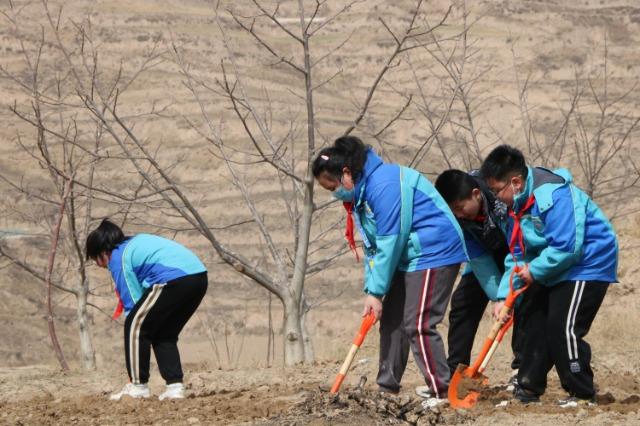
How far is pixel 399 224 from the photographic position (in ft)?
20.7

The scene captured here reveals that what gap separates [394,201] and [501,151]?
0.62 m

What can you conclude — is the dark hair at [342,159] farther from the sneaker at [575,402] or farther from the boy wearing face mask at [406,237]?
the sneaker at [575,402]

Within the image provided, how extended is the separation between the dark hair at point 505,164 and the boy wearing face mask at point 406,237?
1.28ft

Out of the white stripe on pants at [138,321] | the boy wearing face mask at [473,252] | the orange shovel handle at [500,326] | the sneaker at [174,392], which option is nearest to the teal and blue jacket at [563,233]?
the orange shovel handle at [500,326]

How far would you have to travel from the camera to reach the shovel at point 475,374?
6492 millimetres

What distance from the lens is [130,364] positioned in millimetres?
7570

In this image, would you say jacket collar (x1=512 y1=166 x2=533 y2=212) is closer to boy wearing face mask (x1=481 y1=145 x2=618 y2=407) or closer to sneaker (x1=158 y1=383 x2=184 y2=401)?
boy wearing face mask (x1=481 y1=145 x2=618 y2=407)

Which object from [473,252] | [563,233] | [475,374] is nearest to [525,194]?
[563,233]

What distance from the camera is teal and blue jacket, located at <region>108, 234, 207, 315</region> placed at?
748 cm

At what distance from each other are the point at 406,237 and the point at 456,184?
484 mm

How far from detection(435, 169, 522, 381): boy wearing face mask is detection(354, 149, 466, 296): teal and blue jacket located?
19cm

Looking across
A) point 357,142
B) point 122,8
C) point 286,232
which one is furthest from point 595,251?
point 122,8

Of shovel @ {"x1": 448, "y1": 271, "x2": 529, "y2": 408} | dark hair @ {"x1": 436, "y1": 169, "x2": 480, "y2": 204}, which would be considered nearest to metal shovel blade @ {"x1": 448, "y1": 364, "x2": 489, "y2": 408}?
shovel @ {"x1": 448, "y1": 271, "x2": 529, "y2": 408}

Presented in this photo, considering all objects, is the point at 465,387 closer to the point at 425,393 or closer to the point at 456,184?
the point at 425,393
